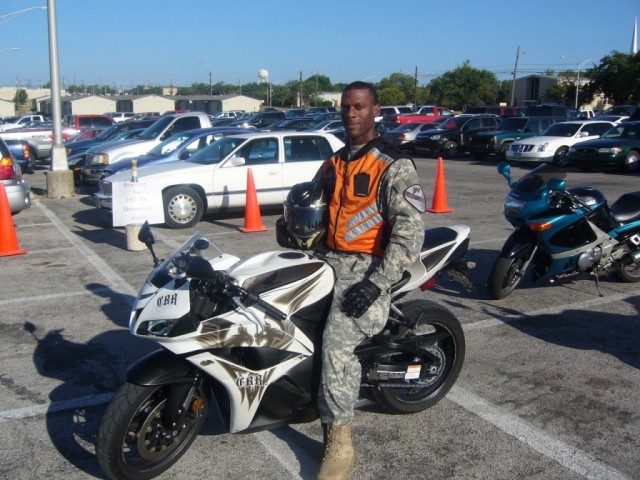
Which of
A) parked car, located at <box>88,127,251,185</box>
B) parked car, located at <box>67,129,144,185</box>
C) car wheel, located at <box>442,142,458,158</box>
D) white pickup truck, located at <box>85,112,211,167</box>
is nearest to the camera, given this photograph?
parked car, located at <box>88,127,251,185</box>

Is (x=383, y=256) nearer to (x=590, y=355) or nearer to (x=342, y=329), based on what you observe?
(x=342, y=329)

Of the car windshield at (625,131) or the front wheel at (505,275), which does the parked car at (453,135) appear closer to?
the car windshield at (625,131)

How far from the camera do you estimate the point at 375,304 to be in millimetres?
3549

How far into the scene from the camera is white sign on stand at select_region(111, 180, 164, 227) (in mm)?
9508

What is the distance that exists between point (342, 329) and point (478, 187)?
13.8 m

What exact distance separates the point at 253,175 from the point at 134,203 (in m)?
2.47

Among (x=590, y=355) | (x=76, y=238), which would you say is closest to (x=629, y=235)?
(x=590, y=355)

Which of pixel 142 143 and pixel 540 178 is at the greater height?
pixel 540 178

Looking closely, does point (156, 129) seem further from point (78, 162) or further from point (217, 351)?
point (217, 351)

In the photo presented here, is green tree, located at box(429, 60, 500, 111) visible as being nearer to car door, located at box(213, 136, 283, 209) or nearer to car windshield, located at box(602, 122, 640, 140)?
car windshield, located at box(602, 122, 640, 140)

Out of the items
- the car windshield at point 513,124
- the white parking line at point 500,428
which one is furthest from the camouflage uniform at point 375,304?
the car windshield at point 513,124

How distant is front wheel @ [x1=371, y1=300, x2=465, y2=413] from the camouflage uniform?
0.52 m

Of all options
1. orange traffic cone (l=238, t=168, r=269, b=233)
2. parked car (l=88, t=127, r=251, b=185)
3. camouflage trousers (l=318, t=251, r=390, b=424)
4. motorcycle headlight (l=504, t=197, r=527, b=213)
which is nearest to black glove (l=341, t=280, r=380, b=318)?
camouflage trousers (l=318, t=251, r=390, b=424)

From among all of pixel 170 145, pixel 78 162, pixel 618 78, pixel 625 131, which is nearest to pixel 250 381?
pixel 170 145
